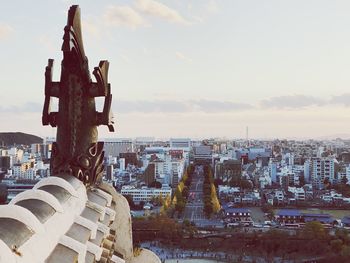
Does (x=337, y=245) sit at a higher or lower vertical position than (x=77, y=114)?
lower

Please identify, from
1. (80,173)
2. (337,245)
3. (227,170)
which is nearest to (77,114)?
(80,173)

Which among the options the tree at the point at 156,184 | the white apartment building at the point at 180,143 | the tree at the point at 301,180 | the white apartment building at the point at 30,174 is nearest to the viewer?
the tree at the point at 156,184

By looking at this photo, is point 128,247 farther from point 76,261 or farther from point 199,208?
point 199,208

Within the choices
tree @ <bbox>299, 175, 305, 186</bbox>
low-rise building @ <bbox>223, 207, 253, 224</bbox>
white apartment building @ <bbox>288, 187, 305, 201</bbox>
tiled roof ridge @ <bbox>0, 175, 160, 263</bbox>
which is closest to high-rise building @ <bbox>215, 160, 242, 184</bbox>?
tree @ <bbox>299, 175, 305, 186</bbox>

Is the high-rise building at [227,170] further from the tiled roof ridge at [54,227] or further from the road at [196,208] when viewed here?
the tiled roof ridge at [54,227]

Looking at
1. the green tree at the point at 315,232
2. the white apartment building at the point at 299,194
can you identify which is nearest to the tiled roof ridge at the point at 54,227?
the green tree at the point at 315,232

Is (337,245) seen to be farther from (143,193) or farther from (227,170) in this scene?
(227,170)
